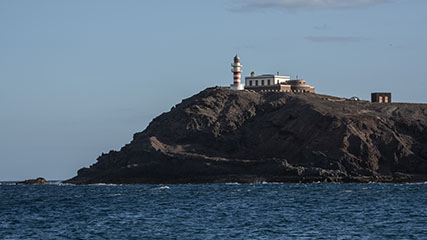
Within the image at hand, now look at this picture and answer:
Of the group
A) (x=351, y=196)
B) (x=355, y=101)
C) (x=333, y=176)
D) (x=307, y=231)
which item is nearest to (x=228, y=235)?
(x=307, y=231)

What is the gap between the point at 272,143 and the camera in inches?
5261

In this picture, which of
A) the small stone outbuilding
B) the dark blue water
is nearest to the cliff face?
the small stone outbuilding

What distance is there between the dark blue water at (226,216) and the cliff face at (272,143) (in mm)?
33161

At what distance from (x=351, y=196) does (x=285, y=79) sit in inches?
3134

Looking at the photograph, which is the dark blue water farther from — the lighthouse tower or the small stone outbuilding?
the small stone outbuilding

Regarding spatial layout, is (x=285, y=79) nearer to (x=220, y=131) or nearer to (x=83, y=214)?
(x=220, y=131)

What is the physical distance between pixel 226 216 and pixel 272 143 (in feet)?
237

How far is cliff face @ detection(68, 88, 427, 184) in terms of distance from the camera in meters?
125

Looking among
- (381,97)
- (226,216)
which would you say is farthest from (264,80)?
(226,216)

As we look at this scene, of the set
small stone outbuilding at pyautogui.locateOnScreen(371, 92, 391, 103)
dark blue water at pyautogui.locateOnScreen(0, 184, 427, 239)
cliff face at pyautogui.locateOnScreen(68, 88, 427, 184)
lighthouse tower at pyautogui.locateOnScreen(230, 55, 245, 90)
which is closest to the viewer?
dark blue water at pyautogui.locateOnScreen(0, 184, 427, 239)

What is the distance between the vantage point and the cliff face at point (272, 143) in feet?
409

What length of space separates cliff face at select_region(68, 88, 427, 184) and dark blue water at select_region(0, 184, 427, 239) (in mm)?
33161

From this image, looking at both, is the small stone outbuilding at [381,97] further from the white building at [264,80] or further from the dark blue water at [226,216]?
the dark blue water at [226,216]

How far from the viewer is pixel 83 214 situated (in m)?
67.1
